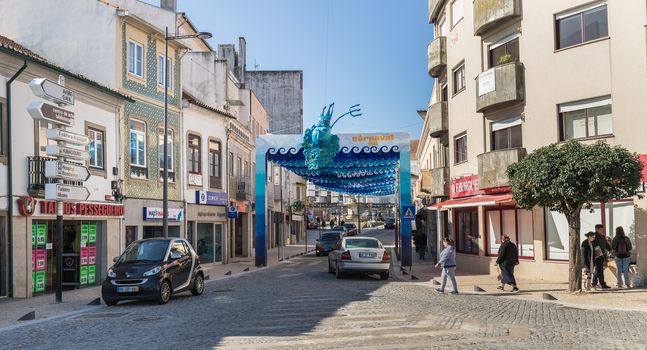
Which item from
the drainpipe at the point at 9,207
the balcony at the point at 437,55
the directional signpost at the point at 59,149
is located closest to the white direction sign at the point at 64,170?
the directional signpost at the point at 59,149

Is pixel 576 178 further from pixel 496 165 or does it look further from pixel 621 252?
pixel 496 165

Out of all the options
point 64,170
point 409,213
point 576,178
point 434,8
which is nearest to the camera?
point 576,178

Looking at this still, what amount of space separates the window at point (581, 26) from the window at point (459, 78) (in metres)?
6.02

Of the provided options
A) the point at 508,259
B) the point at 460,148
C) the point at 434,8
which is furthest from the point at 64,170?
the point at 434,8

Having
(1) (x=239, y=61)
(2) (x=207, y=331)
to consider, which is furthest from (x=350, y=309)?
(1) (x=239, y=61)

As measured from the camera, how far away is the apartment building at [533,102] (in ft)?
61.9

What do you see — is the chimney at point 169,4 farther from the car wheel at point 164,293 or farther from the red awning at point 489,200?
the car wheel at point 164,293

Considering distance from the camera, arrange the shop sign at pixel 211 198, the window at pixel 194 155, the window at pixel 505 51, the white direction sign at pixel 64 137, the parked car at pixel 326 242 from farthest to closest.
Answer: the parked car at pixel 326 242 < the shop sign at pixel 211 198 < the window at pixel 194 155 < the window at pixel 505 51 < the white direction sign at pixel 64 137

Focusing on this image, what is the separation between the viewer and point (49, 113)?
1622 centimetres

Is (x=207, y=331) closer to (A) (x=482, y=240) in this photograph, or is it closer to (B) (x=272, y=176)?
(A) (x=482, y=240)

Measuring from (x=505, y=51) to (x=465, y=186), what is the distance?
5.60 metres

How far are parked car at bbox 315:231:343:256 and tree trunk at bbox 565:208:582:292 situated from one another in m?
24.5

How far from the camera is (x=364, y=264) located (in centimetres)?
2212

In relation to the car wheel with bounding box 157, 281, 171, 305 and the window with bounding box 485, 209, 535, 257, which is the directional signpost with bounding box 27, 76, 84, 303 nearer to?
the car wheel with bounding box 157, 281, 171, 305
